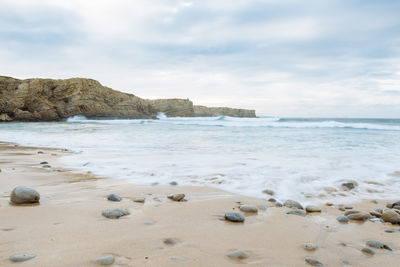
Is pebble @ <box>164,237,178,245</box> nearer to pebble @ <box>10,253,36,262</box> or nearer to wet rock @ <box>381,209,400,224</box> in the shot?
pebble @ <box>10,253,36,262</box>

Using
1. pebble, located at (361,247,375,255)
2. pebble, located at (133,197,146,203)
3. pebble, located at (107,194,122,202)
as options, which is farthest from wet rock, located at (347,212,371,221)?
pebble, located at (107,194,122,202)

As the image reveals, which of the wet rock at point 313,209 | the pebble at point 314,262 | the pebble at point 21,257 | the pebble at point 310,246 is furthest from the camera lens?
the wet rock at point 313,209

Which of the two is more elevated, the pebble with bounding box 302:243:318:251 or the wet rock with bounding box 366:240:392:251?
the pebble with bounding box 302:243:318:251

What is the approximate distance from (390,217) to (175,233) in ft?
5.70

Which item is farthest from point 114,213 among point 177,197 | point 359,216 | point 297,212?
point 359,216

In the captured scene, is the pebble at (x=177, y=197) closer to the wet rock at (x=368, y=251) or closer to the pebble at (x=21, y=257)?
the pebble at (x=21, y=257)

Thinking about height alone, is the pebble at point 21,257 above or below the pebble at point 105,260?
above

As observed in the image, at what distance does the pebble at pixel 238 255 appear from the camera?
138 centimetres

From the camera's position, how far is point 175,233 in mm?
1689

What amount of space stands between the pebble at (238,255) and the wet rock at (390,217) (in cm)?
144

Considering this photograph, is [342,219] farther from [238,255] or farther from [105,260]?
[105,260]

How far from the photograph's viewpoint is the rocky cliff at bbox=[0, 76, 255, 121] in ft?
99.4

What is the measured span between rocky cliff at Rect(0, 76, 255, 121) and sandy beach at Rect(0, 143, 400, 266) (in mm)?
33779

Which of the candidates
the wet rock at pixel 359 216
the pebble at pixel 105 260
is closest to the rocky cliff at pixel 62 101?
the pebble at pixel 105 260
